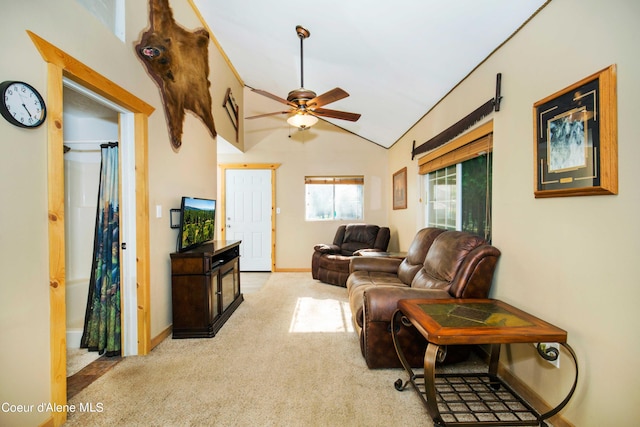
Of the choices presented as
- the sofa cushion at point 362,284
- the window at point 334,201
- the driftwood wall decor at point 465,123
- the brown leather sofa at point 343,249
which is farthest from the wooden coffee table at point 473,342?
the window at point 334,201

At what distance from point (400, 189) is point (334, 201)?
1.45m

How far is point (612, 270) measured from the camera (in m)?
1.20

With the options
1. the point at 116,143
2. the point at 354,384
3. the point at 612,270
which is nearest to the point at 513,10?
the point at 612,270

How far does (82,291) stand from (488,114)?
3.69 metres

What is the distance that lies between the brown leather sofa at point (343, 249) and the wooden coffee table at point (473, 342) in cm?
244

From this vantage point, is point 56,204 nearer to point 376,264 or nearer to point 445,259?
point 445,259

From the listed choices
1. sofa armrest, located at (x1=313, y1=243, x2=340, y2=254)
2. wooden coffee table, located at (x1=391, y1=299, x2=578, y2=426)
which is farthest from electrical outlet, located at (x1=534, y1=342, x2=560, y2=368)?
sofa armrest, located at (x1=313, y1=243, x2=340, y2=254)

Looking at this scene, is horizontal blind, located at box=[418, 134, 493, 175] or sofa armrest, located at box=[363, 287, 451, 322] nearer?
sofa armrest, located at box=[363, 287, 451, 322]

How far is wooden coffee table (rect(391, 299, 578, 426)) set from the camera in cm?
133

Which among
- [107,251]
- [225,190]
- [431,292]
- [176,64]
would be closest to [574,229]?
[431,292]

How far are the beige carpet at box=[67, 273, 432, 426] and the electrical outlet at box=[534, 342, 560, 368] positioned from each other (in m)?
0.71

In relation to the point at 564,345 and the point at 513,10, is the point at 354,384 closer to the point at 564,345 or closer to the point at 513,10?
the point at 564,345

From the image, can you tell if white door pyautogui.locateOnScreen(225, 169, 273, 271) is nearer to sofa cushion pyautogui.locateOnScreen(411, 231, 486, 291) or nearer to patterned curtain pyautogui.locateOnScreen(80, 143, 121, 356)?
patterned curtain pyautogui.locateOnScreen(80, 143, 121, 356)

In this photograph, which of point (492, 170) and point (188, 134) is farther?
point (188, 134)
